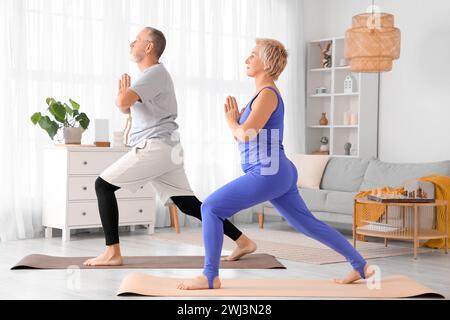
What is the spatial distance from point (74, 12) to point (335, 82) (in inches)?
121

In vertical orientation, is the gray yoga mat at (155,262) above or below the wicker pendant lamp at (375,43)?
below

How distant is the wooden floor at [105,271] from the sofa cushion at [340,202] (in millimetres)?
584

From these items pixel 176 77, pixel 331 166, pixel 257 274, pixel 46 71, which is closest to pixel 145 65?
pixel 257 274

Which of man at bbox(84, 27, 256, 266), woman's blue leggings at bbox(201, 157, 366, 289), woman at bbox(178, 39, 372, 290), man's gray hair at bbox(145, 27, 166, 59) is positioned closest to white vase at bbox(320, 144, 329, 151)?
man at bbox(84, 27, 256, 266)

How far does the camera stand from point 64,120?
619 cm

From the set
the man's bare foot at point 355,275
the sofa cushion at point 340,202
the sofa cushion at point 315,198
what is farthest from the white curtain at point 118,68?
the man's bare foot at point 355,275

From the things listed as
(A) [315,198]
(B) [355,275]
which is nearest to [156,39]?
(B) [355,275]

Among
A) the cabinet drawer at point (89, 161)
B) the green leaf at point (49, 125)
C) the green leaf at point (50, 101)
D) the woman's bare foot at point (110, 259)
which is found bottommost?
the woman's bare foot at point (110, 259)

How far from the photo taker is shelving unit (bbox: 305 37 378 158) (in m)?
7.86

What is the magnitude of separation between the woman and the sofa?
2792 millimetres

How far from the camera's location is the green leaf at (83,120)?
626 cm

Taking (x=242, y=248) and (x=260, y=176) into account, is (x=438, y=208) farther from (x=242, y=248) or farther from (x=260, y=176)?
(x=260, y=176)

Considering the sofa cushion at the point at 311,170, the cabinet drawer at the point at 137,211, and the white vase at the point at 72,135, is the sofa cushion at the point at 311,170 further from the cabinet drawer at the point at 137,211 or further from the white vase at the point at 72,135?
the white vase at the point at 72,135

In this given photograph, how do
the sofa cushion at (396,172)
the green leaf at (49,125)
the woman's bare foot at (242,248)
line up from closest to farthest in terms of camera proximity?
1. the woman's bare foot at (242,248)
2. the green leaf at (49,125)
3. the sofa cushion at (396,172)
